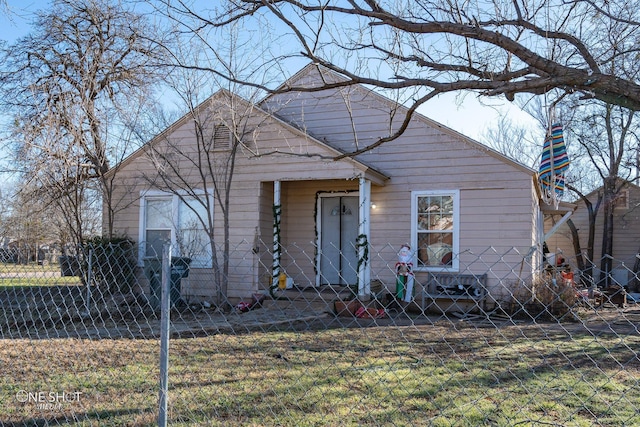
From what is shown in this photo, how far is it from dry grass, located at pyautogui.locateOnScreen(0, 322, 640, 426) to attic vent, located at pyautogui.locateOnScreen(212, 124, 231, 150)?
5.70 m

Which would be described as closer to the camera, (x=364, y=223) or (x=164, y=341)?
(x=164, y=341)

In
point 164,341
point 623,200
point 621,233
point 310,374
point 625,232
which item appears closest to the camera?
point 164,341

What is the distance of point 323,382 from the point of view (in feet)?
16.9

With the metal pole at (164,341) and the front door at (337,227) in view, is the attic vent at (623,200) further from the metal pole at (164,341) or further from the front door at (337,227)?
the metal pole at (164,341)

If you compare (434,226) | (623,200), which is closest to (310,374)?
(434,226)

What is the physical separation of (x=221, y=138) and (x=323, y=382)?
26.5 ft

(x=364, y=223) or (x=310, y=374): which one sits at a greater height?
(x=364, y=223)

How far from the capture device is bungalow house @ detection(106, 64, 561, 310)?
1084cm

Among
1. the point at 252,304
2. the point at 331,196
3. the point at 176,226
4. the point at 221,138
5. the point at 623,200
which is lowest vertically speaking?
the point at 252,304

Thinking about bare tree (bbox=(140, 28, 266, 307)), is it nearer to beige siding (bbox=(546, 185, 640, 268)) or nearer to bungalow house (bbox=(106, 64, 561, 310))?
bungalow house (bbox=(106, 64, 561, 310))

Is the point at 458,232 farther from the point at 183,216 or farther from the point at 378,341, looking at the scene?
the point at 183,216

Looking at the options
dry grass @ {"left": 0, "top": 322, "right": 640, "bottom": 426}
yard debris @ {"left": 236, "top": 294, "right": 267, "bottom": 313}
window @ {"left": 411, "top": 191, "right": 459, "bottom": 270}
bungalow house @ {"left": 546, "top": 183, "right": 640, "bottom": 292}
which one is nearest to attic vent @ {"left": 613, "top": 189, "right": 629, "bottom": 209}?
bungalow house @ {"left": 546, "top": 183, "right": 640, "bottom": 292}

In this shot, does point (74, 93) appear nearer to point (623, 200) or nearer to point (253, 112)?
point (253, 112)

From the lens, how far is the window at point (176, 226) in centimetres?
1202
